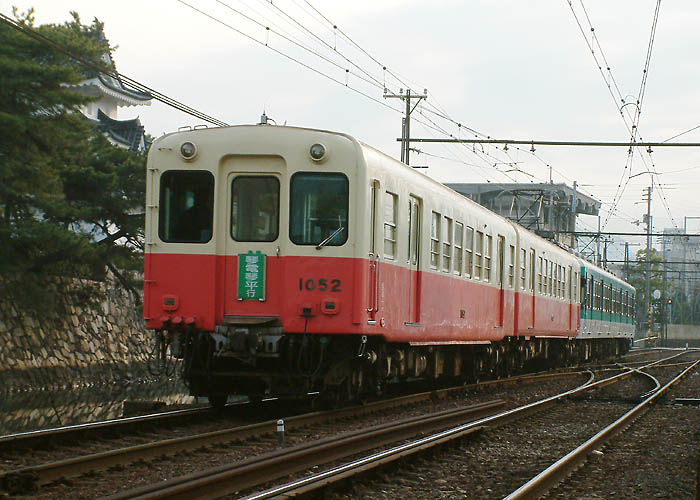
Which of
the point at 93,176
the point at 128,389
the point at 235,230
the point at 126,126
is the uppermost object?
the point at 126,126

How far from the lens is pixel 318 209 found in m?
10.5

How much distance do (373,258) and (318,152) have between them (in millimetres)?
1241

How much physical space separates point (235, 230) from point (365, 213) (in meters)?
1.37

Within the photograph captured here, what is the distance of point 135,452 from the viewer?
750cm

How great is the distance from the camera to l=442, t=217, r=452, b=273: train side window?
13594 mm

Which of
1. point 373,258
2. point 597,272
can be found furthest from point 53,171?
point 597,272

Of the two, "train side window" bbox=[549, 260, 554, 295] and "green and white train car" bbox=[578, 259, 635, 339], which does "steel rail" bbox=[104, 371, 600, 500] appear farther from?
"green and white train car" bbox=[578, 259, 635, 339]

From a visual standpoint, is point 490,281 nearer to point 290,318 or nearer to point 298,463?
point 290,318

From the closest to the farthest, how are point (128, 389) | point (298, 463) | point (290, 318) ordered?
point (298, 463)
point (290, 318)
point (128, 389)

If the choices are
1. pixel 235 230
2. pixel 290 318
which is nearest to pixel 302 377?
pixel 290 318

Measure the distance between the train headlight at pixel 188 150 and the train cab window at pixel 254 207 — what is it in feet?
1.68

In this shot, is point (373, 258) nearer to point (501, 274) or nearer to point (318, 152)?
point (318, 152)

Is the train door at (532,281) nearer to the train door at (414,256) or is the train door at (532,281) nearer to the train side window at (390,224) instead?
the train door at (414,256)

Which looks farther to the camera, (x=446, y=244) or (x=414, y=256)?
(x=446, y=244)
